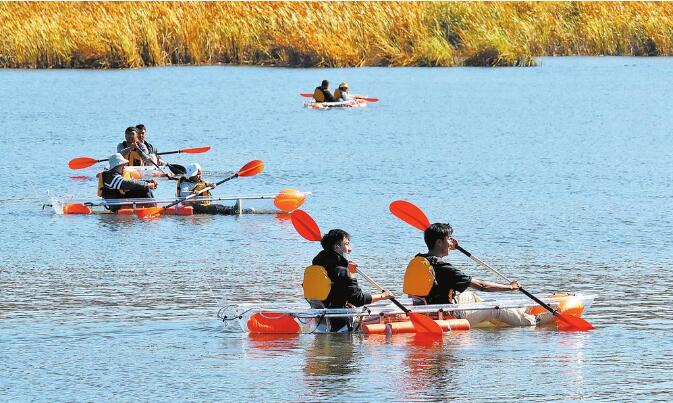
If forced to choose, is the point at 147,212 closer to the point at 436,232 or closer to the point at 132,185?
the point at 132,185

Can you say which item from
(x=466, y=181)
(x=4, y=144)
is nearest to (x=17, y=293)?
(x=466, y=181)

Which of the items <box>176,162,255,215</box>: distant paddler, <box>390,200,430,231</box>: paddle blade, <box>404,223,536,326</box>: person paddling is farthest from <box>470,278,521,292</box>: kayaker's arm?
<box>176,162,255,215</box>: distant paddler

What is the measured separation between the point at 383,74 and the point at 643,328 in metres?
37.1

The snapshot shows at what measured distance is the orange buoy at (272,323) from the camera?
13141mm

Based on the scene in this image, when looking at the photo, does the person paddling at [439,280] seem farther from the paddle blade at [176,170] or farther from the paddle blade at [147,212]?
the paddle blade at [176,170]

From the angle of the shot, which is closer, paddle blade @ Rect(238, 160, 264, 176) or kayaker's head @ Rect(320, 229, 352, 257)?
kayaker's head @ Rect(320, 229, 352, 257)

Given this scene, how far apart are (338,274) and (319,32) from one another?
39226 mm

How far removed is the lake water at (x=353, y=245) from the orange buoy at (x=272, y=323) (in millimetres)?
158

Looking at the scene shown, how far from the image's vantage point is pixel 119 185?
20.7m

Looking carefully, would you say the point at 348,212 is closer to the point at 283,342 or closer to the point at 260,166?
the point at 260,166

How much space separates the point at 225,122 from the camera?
36.4 m

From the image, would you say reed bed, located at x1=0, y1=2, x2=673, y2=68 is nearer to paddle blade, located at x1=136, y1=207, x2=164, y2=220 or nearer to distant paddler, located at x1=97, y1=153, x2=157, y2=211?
distant paddler, located at x1=97, y1=153, x2=157, y2=211

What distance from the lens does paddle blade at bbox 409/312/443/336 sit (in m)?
12.9

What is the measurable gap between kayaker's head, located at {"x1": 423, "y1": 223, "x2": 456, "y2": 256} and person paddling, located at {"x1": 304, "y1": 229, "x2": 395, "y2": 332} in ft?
2.09
